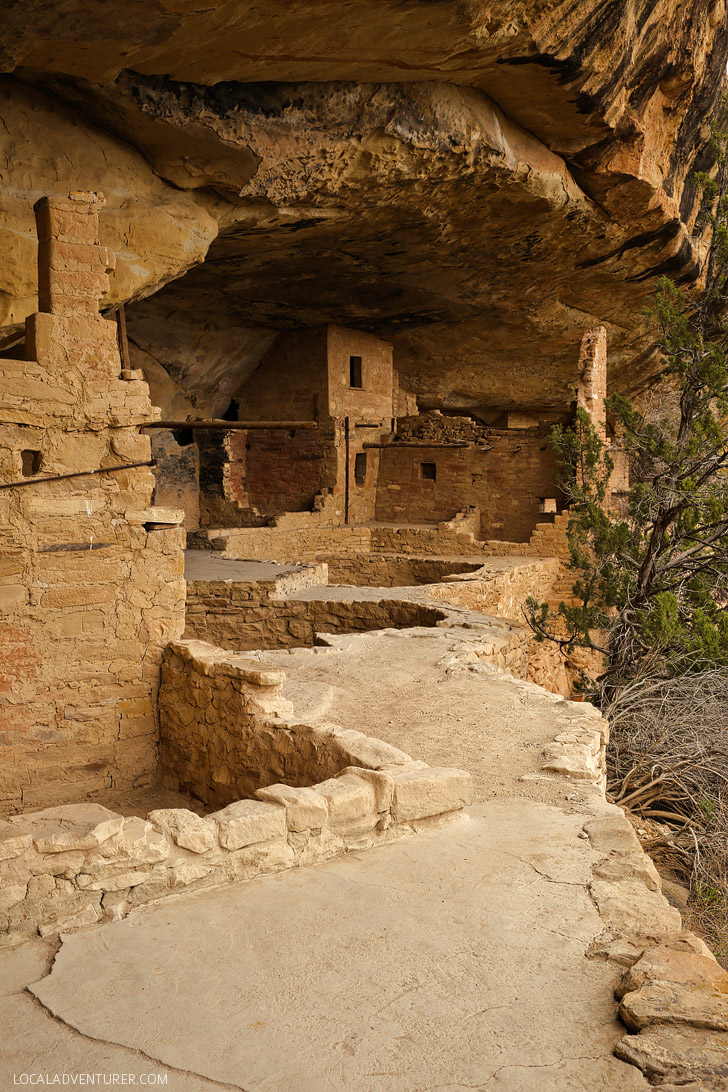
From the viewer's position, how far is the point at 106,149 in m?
8.34

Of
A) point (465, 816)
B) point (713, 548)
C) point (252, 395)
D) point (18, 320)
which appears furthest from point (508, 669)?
point (252, 395)

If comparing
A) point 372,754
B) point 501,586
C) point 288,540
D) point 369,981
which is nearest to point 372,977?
point 369,981

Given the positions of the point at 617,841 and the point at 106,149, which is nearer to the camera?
the point at 617,841

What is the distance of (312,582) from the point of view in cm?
1039

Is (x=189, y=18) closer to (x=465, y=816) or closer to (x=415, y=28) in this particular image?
(x=415, y=28)

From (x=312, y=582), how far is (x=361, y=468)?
768 centimetres

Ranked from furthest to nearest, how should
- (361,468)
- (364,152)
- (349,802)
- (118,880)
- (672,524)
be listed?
(361,468) < (364,152) < (672,524) < (349,802) < (118,880)

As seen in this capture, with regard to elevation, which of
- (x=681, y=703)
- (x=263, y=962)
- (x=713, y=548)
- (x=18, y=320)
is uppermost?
(x=18, y=320)

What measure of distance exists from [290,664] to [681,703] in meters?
3.34

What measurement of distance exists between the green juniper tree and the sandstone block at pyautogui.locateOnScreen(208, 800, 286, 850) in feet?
17.9

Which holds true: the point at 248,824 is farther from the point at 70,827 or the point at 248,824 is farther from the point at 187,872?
the point at 70,827

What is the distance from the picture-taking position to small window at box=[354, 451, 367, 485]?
17.7 meters

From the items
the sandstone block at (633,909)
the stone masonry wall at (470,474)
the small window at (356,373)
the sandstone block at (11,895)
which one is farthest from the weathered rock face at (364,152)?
the sandstone block at (633,909)

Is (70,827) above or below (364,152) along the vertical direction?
below
